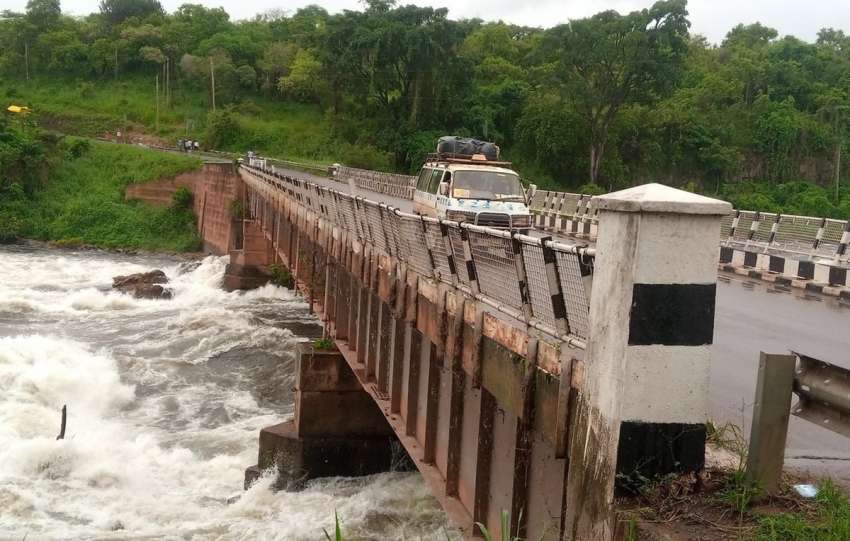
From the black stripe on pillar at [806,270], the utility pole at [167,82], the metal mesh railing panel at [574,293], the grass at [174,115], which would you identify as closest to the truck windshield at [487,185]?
the black stripe on pillar at [806,270]

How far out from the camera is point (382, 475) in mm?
13703

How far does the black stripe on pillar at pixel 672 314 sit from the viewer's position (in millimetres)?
4215

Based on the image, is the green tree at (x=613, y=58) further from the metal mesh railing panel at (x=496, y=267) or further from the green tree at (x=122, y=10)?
the green tree at (x=122, y=10)

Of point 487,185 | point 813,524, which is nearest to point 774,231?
point 487,185

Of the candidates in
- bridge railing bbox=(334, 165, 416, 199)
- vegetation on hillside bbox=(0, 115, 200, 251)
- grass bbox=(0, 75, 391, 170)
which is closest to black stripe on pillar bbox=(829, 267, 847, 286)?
bridge railing bbox=(334, 165, 416, 199)

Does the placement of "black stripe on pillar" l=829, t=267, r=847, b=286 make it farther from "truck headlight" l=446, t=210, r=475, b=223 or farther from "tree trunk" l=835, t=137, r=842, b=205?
"tree trunk" l=835, t=137, r=842, b=205

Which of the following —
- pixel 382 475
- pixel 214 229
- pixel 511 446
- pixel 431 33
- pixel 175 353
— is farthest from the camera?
pixel 431 33

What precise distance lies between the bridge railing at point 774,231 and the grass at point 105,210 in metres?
29.3

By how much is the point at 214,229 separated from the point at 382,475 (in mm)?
36054

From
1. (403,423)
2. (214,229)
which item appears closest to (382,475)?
(403,423)

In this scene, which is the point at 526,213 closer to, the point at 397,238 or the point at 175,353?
the point at 397,238

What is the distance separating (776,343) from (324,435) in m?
7.24

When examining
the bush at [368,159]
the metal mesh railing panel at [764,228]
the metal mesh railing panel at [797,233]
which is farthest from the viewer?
the bush at [368,159]

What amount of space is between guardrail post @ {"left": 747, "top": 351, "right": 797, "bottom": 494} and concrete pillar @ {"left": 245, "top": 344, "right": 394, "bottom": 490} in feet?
32.6
